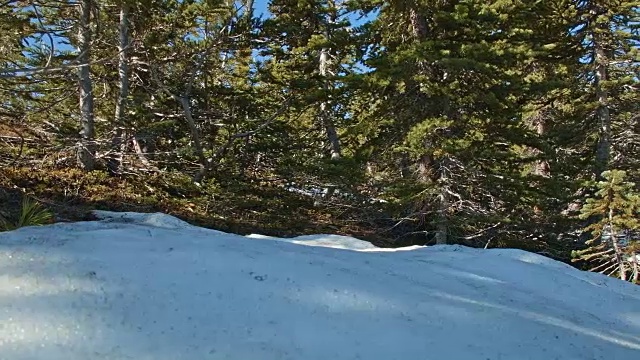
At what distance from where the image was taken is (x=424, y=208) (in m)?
9.63

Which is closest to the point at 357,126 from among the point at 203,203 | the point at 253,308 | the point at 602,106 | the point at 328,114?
the point at 328,114

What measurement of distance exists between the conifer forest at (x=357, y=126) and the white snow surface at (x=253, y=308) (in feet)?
17.7

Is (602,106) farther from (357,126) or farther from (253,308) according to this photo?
(253,308)

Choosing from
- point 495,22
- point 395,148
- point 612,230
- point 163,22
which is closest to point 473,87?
point 495,22

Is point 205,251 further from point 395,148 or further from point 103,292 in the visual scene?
point 395,148

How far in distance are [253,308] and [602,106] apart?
1185cm

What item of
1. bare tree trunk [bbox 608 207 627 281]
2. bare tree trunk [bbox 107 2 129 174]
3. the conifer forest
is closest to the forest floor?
the conifer forest

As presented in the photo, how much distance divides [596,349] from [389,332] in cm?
139

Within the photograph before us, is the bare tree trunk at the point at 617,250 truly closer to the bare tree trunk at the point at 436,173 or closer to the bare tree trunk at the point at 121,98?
the bare tree trunk at the point at 436,173

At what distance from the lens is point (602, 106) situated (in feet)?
37.1

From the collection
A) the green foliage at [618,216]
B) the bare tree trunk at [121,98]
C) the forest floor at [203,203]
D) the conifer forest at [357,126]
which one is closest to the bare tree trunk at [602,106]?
the conifer forest at [357,126]

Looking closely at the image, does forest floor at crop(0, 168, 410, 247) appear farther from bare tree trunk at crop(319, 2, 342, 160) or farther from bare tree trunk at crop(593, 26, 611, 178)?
bare tree trunk at crop(593, 26, 611, 178)

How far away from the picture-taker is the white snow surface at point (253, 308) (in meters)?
2.02

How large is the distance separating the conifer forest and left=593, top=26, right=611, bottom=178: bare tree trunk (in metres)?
0.05
